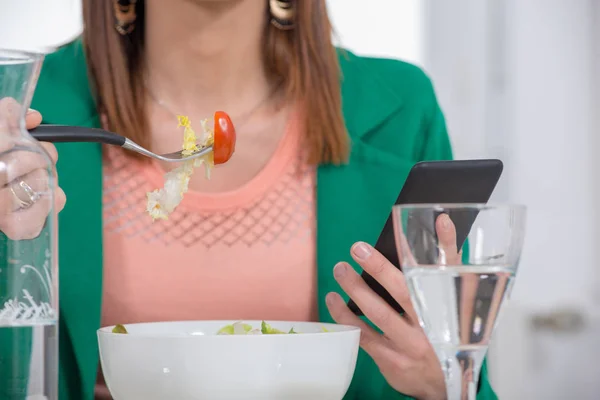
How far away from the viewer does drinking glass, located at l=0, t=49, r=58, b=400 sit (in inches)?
20.2

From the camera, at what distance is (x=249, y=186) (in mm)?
1165

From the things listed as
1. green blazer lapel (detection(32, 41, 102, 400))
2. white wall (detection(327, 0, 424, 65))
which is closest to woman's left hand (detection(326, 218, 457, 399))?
green blazer lapel (detection(32, 41, 102, 400))

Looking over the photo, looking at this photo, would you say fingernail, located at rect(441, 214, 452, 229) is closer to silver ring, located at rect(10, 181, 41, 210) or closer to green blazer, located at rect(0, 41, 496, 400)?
silver ring, located at rect(10, 181, 41, 210)

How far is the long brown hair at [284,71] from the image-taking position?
3.89ft

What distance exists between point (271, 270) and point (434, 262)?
0.70 meters

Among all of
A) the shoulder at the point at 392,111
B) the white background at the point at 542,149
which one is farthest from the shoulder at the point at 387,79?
the white background at the point at 542,149

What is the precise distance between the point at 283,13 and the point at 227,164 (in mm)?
277

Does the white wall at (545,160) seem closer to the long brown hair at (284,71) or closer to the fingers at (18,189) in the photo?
the long brown hair at (284,71)

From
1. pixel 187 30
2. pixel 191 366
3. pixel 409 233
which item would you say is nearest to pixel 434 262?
pixel 409 233

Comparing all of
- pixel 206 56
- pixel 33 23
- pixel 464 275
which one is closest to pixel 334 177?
pixel 206 56

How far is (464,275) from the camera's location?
17.4 inches

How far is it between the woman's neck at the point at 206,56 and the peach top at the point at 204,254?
0.53 ft

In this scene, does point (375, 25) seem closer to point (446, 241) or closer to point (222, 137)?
point (222, 137)

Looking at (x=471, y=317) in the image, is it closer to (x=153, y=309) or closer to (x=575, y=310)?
(x=153, y=309)
